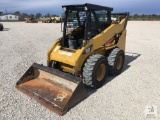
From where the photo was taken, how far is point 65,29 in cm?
614

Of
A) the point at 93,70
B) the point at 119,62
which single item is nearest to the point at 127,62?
the point at 119,62

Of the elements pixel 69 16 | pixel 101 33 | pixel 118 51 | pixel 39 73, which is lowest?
pixel 39 73

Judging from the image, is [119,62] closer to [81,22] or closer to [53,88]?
[81,22]

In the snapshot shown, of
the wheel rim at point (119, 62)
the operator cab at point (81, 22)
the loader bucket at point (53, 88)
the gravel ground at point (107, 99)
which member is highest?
the operator cab at point (81, 22)

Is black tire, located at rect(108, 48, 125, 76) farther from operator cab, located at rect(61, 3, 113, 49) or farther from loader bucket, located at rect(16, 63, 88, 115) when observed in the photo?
loader bucket, located at rect(16, 63, 88, 115)

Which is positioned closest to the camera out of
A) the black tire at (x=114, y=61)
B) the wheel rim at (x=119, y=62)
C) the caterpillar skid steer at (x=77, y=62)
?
the caterpillar skid steer at (x=77, y=62)

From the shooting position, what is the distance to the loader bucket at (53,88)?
4.42 metres

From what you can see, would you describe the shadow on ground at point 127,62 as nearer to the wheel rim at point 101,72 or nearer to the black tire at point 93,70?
the black tire at point 93,70

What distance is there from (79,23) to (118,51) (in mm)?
1597

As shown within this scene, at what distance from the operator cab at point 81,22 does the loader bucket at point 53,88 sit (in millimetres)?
1123

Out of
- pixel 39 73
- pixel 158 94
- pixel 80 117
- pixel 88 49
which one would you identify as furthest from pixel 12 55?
pixel 158 94

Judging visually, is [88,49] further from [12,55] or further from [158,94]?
[12,55]

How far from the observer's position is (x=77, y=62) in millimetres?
5098

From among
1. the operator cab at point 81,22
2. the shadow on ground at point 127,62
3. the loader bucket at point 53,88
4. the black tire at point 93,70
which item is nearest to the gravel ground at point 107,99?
the shadow on ground at point 127,62
